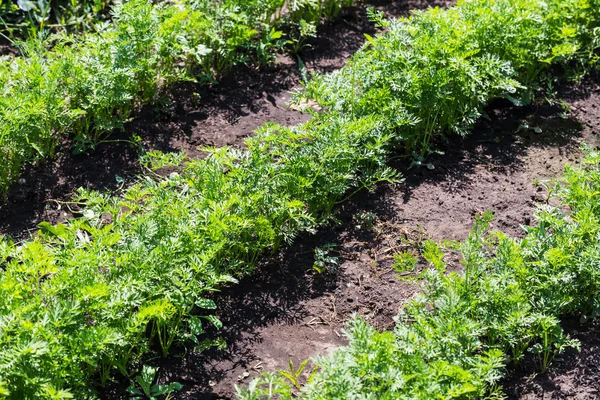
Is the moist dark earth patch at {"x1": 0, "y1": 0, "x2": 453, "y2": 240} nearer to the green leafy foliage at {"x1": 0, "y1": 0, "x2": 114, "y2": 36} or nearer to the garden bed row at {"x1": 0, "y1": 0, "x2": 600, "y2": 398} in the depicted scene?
the garden bed row at {"x1": 0, "y1": 0, "x2": 600, "y2": 398}

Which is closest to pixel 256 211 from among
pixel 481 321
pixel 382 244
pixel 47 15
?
pixel 382 244

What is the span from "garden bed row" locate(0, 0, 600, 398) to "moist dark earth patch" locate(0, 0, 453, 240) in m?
0.29

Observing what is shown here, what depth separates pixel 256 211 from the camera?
4512 millimetres

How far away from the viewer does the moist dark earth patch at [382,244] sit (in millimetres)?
4254

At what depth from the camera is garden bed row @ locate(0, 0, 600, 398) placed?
11.9 ft

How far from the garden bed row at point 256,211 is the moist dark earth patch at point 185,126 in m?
0.29

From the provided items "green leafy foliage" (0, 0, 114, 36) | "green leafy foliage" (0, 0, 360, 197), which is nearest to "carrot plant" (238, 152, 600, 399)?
"green leafy foliage" (0, 0, 360, 197)

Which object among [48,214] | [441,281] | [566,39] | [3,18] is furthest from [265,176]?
[3,18]

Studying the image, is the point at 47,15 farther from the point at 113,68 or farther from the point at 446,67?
the point at 446,67

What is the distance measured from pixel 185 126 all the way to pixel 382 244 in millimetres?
1711

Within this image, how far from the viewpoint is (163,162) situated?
464 cm

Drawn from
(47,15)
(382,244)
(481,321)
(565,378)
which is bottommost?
(565,378)

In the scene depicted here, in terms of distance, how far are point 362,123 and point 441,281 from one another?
3.78 ft

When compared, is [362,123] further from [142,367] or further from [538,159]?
[142,367]
